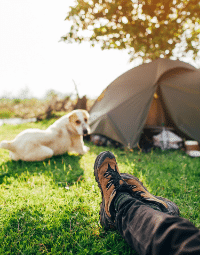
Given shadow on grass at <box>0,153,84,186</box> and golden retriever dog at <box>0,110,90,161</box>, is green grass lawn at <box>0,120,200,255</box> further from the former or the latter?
golden retriever dog at <box>0,110,90,161</box>

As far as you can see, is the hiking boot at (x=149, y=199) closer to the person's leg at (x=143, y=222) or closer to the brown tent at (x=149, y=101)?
the person's leg at (x=143, y=222)

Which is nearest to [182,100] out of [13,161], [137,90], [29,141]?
[137,90]

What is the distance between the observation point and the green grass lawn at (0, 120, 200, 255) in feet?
4.07

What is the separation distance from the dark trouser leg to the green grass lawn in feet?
1.12

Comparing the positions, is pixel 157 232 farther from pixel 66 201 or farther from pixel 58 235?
pixel 66 201

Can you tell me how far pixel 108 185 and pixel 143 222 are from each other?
1.50 feet

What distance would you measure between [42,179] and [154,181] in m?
1.34

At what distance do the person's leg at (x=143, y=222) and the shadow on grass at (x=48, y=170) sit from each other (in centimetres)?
91

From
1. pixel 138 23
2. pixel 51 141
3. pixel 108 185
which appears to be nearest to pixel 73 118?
pixel 51 141

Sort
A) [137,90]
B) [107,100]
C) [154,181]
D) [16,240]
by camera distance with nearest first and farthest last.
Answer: [16,240], [154,181], [137,90], [107,100]

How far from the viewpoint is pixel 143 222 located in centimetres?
94

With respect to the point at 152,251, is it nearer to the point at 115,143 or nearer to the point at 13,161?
the point at 13,161

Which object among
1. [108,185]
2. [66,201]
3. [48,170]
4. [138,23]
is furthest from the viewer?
[138,23]

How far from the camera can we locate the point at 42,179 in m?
2.19
